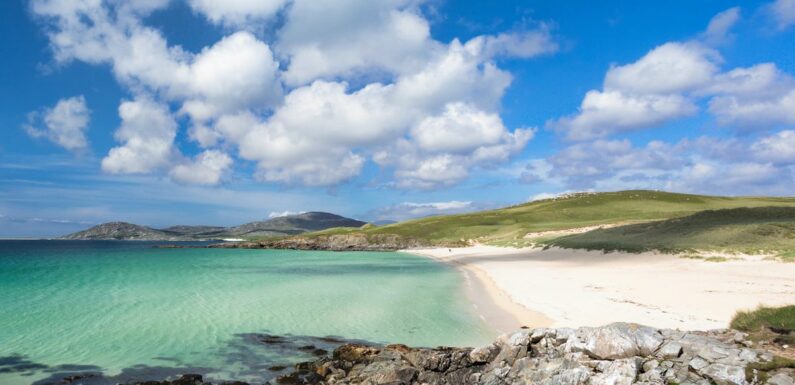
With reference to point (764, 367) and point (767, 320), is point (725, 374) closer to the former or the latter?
point (764, 367)

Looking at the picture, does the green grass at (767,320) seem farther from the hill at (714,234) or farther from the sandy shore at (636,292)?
the hill at (714,234)

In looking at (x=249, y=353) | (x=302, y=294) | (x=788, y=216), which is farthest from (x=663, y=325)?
(x=788, y=216)

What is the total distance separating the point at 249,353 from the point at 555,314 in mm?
15299

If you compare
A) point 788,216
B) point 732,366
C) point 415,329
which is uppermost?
point 788,216

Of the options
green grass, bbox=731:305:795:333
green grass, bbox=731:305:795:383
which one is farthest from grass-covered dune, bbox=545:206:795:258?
green grass, bbox=731:305:795:383

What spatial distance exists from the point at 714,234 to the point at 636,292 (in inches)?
1152

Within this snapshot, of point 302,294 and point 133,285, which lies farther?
point 133,285

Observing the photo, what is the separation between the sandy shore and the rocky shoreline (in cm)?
715

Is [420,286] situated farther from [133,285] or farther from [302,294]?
[133,285]

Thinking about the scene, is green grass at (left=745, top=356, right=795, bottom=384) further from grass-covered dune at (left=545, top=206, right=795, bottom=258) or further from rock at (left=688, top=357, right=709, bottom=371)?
grass-covered dune at (left=545, top=206, right=795, bottom=258)

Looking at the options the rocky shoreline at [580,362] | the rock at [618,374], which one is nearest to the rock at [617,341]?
the rocky shoreline at [580,362]

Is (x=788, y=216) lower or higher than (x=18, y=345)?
higher

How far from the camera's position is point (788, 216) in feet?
195

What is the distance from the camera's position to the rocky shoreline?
33.0ft
